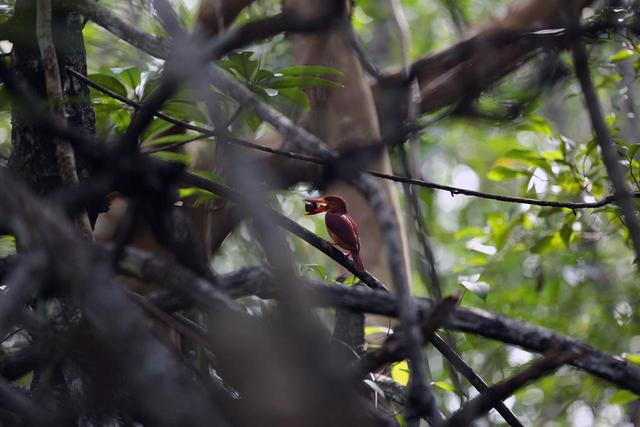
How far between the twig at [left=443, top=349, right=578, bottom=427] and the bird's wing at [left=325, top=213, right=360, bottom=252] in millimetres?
2098

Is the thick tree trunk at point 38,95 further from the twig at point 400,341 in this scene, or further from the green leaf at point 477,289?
the twig at point 400,341

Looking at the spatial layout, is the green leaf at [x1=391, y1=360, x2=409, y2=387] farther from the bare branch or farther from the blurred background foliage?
the bare branch

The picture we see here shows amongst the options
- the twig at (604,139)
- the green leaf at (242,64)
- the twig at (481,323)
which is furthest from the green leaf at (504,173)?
the twig at (481,323)

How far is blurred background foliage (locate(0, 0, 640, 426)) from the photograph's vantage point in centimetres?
245

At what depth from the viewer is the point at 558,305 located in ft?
17.5

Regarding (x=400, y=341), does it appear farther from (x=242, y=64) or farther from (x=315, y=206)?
(x=315, y=206)

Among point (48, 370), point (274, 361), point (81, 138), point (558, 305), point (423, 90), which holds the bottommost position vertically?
point (558, 305)

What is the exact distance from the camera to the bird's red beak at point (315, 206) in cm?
348

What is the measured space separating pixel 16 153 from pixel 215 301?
1251mm

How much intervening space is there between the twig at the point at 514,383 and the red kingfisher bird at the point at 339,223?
205cm

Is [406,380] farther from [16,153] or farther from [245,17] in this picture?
[245,17]

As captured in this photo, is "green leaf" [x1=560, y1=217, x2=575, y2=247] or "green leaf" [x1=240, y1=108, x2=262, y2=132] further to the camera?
"green leaf" [x1=560, y1=217, x2=575, y2=247]

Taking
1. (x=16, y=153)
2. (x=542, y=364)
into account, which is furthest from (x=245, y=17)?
(x=542, y=364)

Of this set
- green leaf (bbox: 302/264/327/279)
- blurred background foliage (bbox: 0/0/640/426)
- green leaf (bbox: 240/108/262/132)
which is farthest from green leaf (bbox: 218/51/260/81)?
green leaf (bbox: 302/264/327/279)
